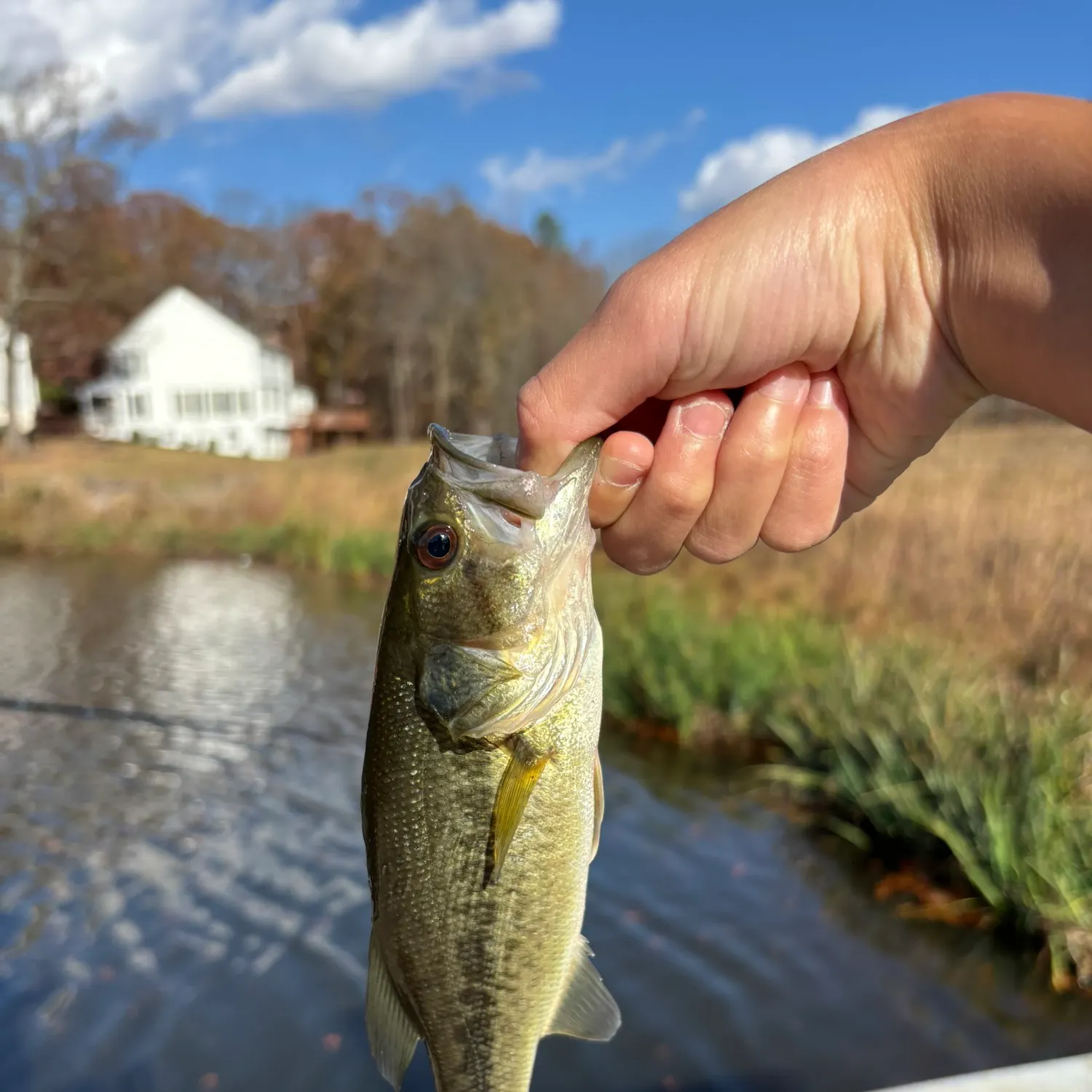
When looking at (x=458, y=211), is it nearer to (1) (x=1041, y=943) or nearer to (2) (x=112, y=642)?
(2) (x=112, y=642)

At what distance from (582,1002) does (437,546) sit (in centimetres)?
110

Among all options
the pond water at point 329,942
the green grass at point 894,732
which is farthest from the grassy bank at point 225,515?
the pond water at point 329,942

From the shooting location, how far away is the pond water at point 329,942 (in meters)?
5.83

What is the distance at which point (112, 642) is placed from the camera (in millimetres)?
15289

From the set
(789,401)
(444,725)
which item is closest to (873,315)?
(789,401)

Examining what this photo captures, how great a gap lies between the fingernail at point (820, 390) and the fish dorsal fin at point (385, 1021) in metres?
1.61

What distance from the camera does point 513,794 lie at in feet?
6.88

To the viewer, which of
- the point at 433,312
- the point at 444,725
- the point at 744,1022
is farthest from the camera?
the point at 433,312

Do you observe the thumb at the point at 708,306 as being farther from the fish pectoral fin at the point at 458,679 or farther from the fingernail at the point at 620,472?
the fish pectoral fin at the point at 458,679

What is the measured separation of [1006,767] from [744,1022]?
8.20 ft

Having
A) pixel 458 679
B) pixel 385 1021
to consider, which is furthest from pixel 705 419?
pixel 385 1021

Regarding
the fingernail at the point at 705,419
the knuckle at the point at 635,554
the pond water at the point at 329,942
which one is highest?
the fingernail at the point at 705,419

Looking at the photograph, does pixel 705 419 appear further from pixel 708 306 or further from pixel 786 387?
pixel 708 306

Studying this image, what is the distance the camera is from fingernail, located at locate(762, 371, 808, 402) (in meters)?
2.41
